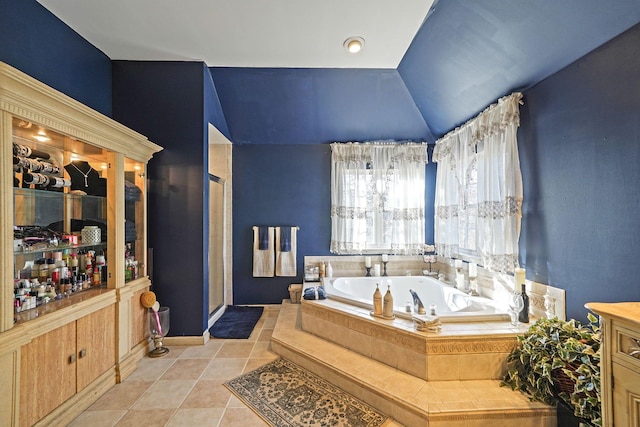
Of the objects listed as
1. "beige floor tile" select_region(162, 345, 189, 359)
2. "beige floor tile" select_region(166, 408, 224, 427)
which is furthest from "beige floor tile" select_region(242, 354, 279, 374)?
"beige floor tile" select_region(162, 345, 189, 359)

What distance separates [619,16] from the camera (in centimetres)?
144

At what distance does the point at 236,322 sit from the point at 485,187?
313 centimetres

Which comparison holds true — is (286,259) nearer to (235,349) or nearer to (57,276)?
(235,349)

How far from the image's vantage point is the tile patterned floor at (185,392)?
174 centimetres

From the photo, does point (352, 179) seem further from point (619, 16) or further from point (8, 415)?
point (8, 415)

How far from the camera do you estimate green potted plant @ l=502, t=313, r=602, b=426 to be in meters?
1.36

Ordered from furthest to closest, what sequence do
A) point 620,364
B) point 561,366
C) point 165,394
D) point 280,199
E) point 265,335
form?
point 280,199 < point 265,335 < point 165,394 < point 561,366 < point 620,364

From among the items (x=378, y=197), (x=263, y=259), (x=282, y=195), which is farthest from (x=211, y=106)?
(x=378, y=197)

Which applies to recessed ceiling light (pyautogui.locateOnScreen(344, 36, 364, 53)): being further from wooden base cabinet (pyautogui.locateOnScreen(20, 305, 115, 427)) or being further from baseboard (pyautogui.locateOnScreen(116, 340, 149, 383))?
baseboard (pyautogui.locateOnScreen(116, 340, 149, 383))

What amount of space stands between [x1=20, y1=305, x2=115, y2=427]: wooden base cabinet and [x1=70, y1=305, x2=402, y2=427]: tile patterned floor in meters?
0.23

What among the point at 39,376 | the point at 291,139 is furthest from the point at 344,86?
the point at 39,376

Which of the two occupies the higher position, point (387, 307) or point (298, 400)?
point (387, 307)

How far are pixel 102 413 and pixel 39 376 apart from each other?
0.51m

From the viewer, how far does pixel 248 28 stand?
2.24 m
